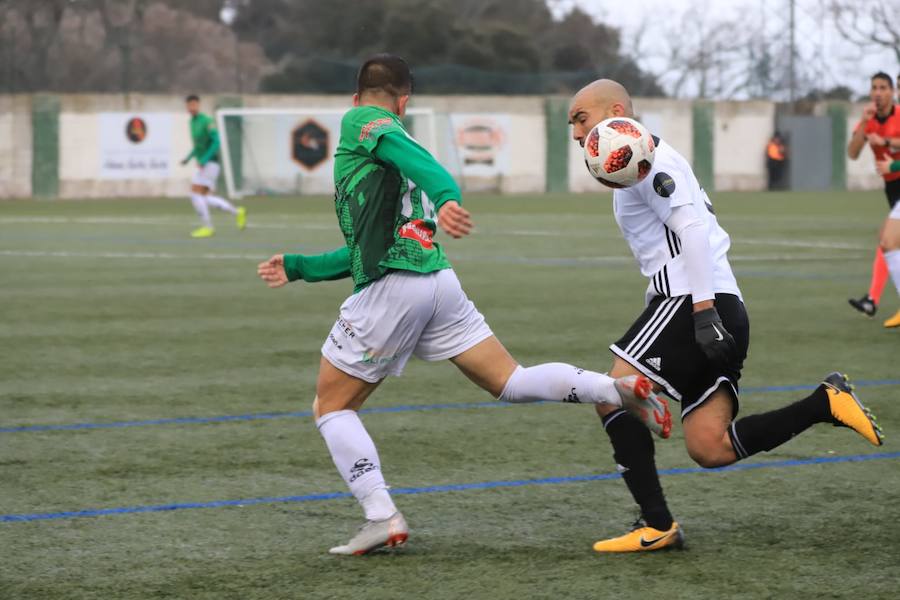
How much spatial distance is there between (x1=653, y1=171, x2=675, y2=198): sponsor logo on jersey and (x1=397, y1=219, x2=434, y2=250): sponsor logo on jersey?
0.81 m

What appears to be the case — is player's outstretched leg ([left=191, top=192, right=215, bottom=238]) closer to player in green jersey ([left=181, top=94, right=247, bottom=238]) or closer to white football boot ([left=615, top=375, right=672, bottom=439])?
player in green jersey ([left=181, top=94, right=247, bottom=238])

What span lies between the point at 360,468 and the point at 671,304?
1.24m

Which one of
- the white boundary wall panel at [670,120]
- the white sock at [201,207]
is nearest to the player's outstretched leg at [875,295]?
the white sock at [201,207]

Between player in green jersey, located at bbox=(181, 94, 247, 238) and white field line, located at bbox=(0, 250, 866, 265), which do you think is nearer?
white field line, located at bbox=(0, 250, 866, 265)

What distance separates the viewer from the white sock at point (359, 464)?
5.24 metres

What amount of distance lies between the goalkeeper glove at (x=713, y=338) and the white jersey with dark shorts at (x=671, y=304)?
185 millimetres

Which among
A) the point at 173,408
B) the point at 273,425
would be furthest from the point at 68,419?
the point at 273,425

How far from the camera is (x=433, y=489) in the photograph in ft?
20.7

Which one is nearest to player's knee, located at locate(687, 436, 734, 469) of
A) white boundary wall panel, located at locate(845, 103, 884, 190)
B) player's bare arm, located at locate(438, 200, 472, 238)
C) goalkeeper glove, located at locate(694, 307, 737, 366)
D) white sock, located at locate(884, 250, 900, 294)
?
goalkeeper glove, located at locate(694, 307, 737, 366)

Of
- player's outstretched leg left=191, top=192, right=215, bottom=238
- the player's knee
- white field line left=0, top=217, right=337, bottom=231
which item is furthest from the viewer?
white field line left=0, top=217, right=337, bottom=231

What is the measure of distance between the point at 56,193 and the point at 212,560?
1498 inches

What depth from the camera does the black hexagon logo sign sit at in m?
43.9

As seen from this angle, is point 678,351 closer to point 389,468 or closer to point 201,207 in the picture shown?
point 389,468

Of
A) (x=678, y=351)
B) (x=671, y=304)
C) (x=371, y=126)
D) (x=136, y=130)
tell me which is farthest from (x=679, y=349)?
(x=136, y=130)
